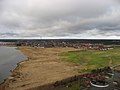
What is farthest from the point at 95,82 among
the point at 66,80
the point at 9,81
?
the point at 9,81

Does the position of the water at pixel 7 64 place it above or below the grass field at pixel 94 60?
below

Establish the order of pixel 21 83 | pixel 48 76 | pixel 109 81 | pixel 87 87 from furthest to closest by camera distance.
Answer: pixel 48 76
pixel 109 81
pixel 21 83
pixel 87 87

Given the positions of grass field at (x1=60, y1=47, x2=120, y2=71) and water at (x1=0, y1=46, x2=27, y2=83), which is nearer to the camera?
water at (x1=0, y1=46, x2=27, y2=83)

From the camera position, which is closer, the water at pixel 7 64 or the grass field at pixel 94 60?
the water at pixel 7 64

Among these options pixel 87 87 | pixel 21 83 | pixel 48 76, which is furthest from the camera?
pixel 48 76

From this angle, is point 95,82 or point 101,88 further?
point 95,82

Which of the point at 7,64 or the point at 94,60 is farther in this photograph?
the point at 94,60

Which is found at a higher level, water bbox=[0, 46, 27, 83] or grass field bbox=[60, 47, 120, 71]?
grass field bbox=[60, 47, 120, 71]

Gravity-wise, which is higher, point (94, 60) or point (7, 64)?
point (94, 60)

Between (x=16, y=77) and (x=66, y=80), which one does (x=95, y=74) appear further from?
(x=16, y=77)

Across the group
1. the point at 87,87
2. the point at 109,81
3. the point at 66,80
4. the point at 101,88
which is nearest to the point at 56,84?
the point at 66,80
